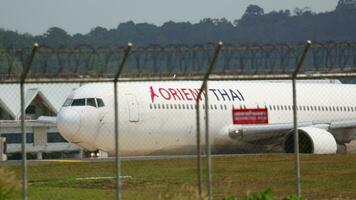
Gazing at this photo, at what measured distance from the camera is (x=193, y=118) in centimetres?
4281

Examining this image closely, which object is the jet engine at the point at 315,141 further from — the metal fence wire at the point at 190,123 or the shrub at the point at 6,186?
the shrub at the point at 6,186

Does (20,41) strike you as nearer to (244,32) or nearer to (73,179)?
(244,32)

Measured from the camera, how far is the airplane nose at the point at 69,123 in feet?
130

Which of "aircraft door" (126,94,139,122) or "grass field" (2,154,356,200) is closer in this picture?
"grass field" (2,154,356,200)

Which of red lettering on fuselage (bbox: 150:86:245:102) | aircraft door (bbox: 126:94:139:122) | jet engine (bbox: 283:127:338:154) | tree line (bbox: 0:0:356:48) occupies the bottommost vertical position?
jet engine (bbox: 283:127:338:154)

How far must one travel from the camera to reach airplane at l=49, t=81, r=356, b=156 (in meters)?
40.3

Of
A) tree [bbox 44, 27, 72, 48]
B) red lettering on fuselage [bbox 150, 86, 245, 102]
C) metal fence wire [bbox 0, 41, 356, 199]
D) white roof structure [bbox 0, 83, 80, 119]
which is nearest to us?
metal fence wire [bbox 0, 41, 356, 199]

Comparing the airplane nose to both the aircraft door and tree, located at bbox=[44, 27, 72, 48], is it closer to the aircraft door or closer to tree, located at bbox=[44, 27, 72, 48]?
the aircraft door

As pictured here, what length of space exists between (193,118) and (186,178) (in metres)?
15.0

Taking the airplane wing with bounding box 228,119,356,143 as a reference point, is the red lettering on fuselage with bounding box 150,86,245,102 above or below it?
above

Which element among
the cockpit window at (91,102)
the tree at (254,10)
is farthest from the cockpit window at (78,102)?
the tree at (254,10)

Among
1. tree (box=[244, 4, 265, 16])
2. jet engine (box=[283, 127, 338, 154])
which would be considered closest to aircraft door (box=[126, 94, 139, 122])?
jet engine (box=[283, 127, 338, 154])

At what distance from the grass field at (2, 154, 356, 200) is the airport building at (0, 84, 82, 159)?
17.7 metres

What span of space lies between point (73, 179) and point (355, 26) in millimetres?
105707
